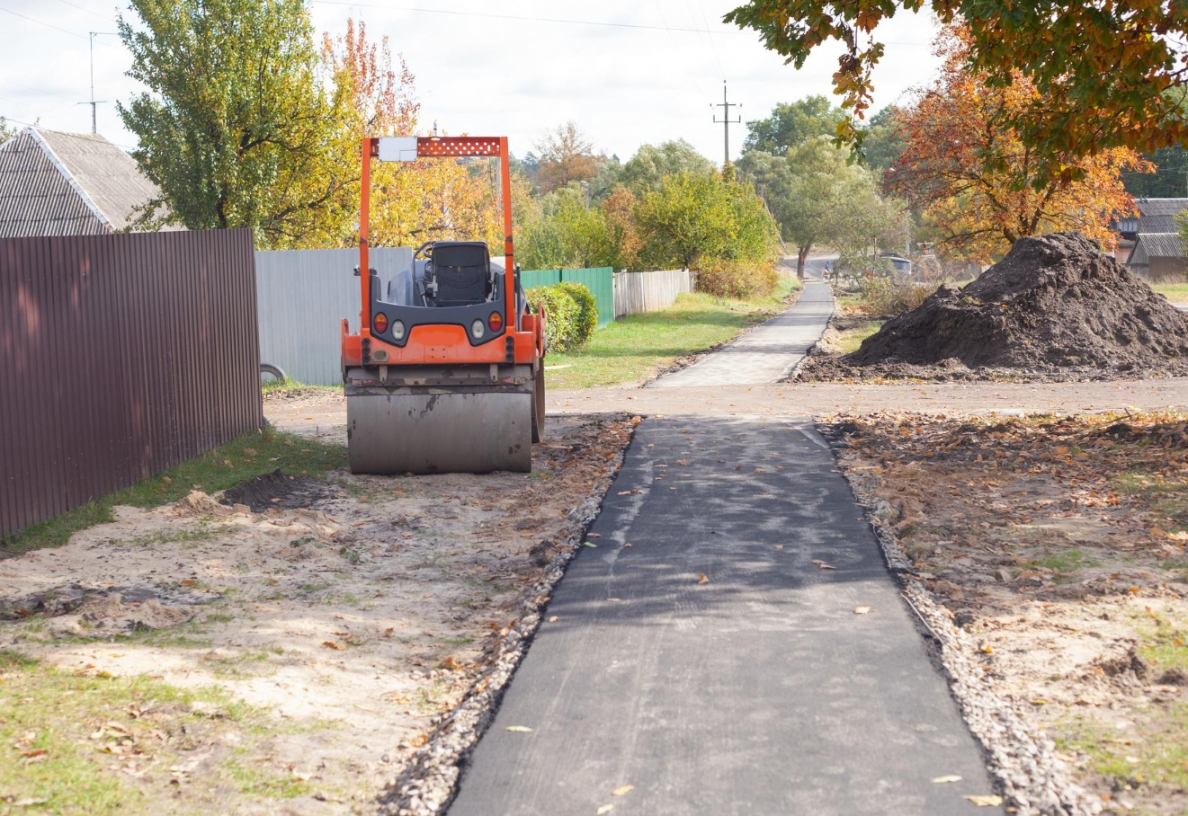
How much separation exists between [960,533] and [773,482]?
2.43 m

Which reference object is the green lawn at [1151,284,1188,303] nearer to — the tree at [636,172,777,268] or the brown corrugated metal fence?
the tree at [636,172,777,268]

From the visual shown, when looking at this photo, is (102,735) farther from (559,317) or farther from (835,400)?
(559,317)

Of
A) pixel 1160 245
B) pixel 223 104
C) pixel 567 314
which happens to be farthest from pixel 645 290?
pixel 1160 245

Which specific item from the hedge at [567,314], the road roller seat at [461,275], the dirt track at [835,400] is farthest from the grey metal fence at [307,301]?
the road roller seat at [461,275]

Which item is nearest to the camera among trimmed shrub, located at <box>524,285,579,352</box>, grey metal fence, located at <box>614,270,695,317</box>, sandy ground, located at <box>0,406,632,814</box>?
sandy ground, located at <box>0,406,632,814</box>

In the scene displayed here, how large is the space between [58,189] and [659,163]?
5963cm

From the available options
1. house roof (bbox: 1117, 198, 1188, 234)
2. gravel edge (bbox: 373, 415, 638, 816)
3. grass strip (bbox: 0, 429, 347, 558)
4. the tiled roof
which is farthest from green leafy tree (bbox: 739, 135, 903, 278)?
gravel edge (bbox: 373, 415, 638, 816)

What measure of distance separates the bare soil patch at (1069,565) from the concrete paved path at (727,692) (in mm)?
442

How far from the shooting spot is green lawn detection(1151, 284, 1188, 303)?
1759 inches

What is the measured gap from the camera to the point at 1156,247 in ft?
215

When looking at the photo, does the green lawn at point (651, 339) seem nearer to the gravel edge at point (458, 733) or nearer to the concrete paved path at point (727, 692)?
the concrete paved path at point (727, 692)

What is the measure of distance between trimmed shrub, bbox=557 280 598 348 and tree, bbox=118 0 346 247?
22.6ft

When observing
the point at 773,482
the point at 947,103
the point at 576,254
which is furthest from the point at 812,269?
the point at 773,482

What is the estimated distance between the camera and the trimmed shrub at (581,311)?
27.2 metres
